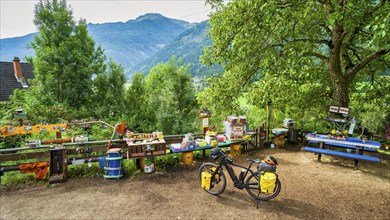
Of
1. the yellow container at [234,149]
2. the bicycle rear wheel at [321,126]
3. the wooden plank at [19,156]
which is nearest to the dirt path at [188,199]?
the wooden plank at [19,156]

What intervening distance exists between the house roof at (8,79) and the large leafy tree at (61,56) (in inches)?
500

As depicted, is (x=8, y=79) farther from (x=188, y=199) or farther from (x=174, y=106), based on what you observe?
(x=188, y=199)

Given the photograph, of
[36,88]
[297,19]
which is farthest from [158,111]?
[297,19]

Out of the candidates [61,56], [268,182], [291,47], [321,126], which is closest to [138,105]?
[61,56]

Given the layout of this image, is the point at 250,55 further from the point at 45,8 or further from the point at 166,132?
the point at 45,8

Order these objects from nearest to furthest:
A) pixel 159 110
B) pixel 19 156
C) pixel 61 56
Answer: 1. pixel 19 156
2. pixel 61 56
3. pixel 159 110

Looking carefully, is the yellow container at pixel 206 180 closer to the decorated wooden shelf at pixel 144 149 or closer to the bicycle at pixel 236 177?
the bicycle at pixel 236 177

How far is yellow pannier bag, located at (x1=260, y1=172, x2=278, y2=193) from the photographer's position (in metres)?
4.35

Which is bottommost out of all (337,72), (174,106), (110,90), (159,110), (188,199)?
(188,199)

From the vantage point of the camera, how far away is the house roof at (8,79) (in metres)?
21.1

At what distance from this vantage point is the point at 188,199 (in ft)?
15.8

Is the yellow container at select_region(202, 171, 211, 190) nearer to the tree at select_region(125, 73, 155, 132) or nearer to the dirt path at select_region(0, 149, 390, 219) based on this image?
the dirt path at select_region(0, 149, 390, 219)

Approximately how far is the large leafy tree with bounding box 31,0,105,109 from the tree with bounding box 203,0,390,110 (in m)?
8.55

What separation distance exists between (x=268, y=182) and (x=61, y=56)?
1298 cm
